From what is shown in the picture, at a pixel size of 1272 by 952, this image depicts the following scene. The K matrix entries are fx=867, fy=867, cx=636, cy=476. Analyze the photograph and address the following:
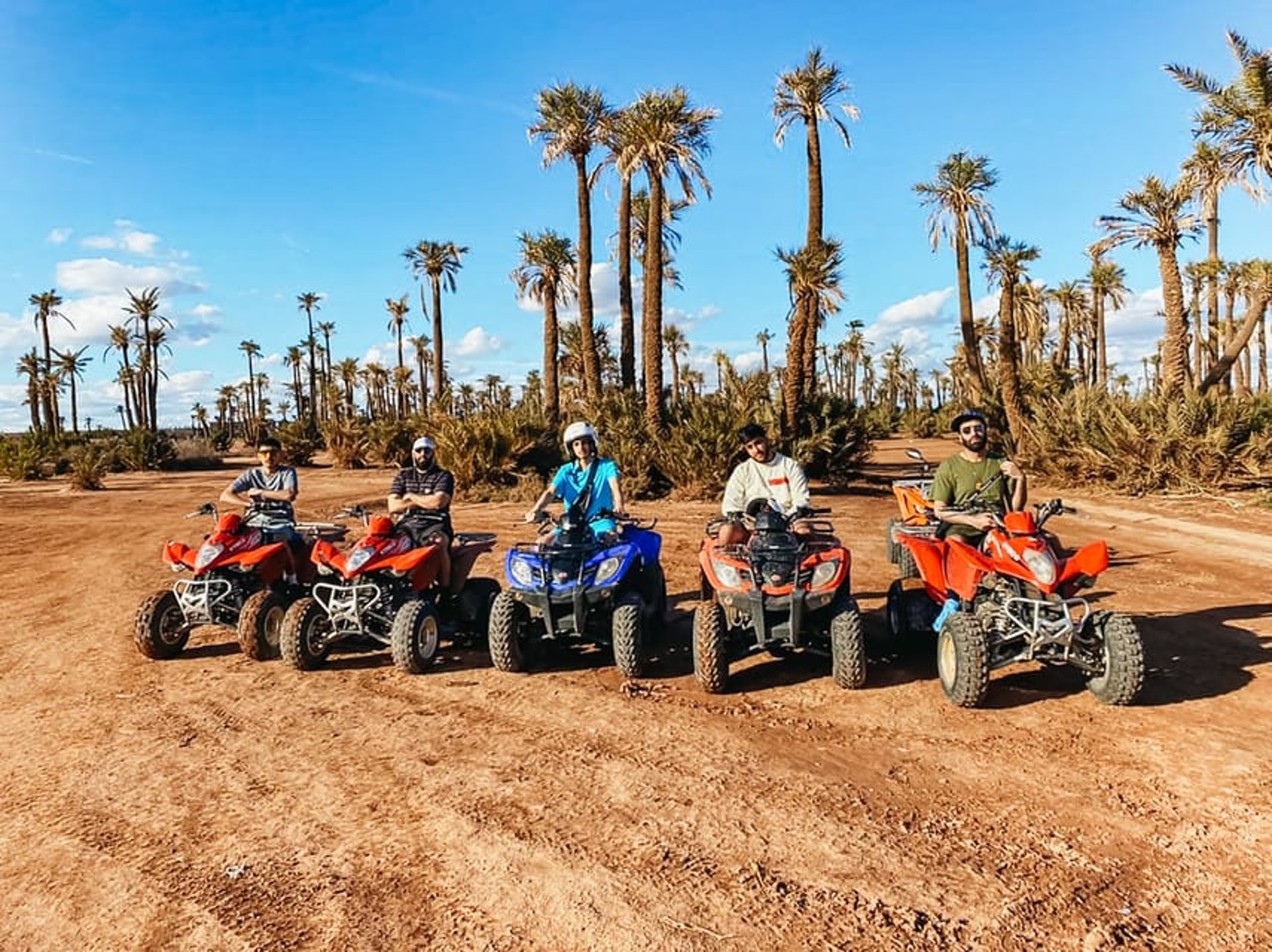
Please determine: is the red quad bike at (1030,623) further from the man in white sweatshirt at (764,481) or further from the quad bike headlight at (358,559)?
the quad bike headlight at (358,559)

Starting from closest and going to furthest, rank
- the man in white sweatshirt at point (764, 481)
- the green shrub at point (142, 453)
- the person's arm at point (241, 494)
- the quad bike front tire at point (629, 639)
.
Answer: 1. the quad bike front tire at point (629, 639)
2. the man in white sweatshirt at point (764, 481)
3. the person's arm at point (241, 494)
4. the green shrub at point (142, 453)

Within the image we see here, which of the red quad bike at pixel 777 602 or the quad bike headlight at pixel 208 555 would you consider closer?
the red quad bike at pixel 777 602

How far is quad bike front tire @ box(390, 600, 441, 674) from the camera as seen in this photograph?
5.77 m

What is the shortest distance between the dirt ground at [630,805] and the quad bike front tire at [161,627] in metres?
0.14

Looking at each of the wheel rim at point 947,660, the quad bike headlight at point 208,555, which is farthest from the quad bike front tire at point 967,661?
the quad bike headlight at point 208,555

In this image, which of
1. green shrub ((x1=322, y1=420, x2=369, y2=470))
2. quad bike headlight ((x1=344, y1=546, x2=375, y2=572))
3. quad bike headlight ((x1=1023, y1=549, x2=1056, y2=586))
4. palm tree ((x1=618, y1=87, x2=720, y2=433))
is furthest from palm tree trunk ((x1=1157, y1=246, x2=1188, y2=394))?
green shrub ((x1=322, y1=420, x2=369, y2=470))

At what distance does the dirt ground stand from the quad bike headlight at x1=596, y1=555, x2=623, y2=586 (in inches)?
27.6

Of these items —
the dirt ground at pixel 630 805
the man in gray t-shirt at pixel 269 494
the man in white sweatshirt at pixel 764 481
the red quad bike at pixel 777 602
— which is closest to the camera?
the dirt ground at pixel 630 805

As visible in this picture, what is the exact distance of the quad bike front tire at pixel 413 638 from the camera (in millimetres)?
5766

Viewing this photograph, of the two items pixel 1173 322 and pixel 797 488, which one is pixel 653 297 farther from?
pixel 797 488

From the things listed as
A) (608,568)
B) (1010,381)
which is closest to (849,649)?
(608,568)

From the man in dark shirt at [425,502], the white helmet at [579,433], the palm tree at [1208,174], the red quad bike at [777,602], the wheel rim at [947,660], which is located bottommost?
the wheel rim at [947,660]

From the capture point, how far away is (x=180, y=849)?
3559 mm

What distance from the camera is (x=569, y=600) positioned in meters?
5.64
